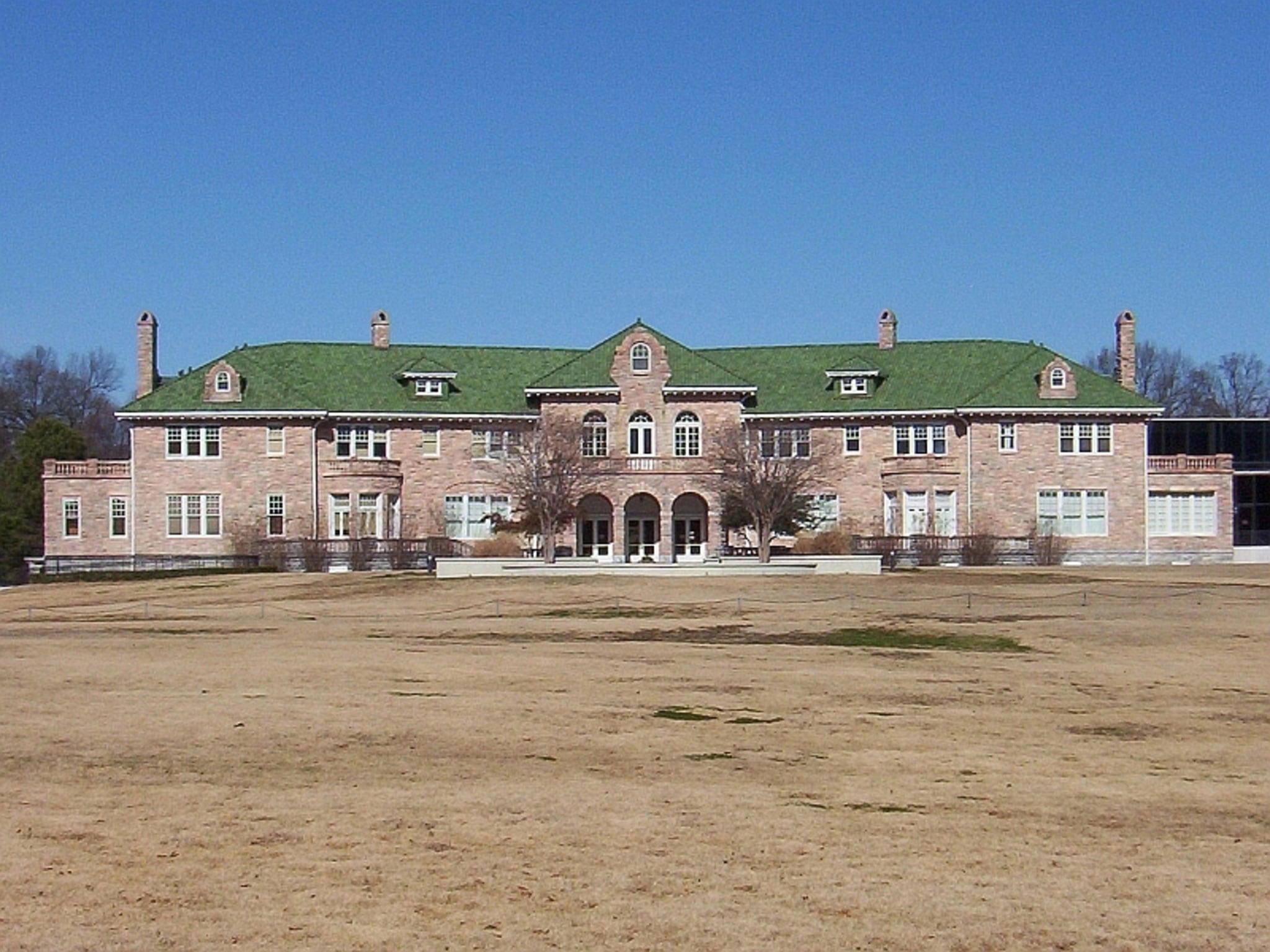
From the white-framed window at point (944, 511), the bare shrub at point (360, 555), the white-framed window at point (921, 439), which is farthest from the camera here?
the white-framed window at point (921, 439)

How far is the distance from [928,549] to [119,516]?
36536mm

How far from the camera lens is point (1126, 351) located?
72500mm

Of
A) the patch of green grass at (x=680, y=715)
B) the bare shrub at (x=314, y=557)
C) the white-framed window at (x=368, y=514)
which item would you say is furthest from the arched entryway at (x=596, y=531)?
the patch of green grass at (x=680, y=715)

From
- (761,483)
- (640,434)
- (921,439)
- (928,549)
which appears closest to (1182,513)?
(921,439)

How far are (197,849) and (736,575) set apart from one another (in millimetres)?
40437

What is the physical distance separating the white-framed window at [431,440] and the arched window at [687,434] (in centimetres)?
1143

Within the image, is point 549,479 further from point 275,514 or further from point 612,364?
point 275,514

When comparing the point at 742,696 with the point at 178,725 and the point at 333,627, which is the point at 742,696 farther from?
the point at 333,627

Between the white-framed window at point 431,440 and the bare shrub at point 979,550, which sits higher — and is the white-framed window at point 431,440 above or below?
above

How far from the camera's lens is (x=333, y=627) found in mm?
35688

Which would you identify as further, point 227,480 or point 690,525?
point 690,525

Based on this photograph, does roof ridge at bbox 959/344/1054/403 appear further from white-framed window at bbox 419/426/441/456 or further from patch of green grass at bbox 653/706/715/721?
patch of green grass at bbox 653/706/715/721

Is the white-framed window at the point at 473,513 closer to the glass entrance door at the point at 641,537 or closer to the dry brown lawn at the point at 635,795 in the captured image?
the glass entrance door at the point at 641,537

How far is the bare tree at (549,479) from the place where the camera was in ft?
199
